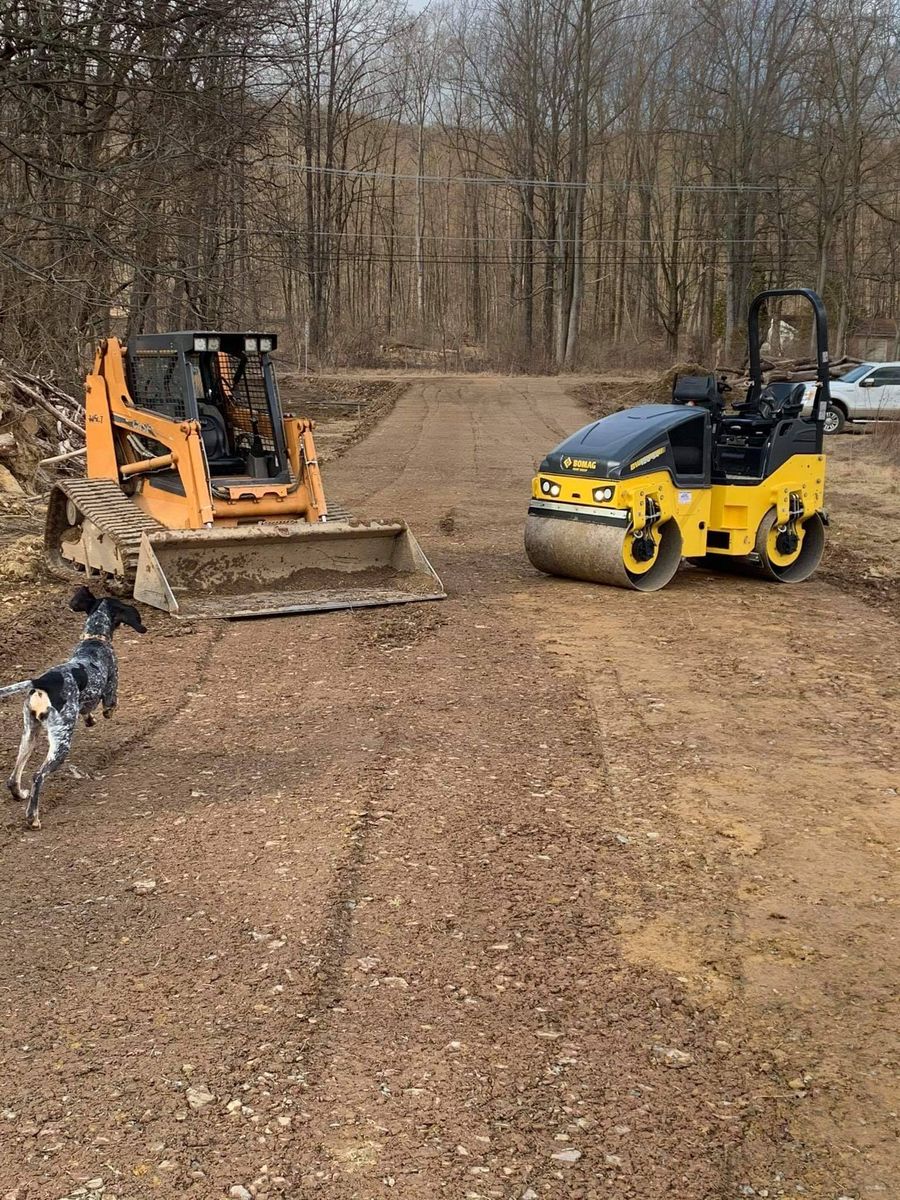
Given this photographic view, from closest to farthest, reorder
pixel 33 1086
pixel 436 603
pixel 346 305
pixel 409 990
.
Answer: pixel 33 1086 < pixel 409 990 < pixel 436 603 < pixel 346 305

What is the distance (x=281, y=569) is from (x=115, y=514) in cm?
153

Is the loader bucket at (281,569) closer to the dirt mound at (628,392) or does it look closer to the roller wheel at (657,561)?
the roller wheel at (657,561)

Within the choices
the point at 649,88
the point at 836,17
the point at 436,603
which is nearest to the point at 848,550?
the point at 436,603

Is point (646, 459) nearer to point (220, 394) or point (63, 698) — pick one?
point (220, 394)

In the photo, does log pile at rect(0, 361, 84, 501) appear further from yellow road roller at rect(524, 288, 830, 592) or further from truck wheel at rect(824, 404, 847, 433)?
truck wheel at rect(824, 404, 847, 433)

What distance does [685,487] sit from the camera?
1069cm

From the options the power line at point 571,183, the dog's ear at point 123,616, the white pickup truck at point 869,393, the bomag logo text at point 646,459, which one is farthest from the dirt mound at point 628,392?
the dog's ear at point 123,616

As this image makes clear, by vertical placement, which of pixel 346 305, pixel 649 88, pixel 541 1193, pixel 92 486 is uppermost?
pixel 649 88

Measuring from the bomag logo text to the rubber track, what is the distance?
396cm

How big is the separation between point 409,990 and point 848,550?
10995 millimetres

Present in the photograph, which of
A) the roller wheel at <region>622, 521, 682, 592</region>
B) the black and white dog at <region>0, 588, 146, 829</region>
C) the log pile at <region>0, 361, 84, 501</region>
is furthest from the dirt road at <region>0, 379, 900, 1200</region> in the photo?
the log pile at <region>0, 361, 84, 501</region>

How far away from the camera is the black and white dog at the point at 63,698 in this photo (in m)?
5.35

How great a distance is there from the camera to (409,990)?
161 inches

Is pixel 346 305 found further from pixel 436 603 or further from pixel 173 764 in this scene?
pixel 173 764
